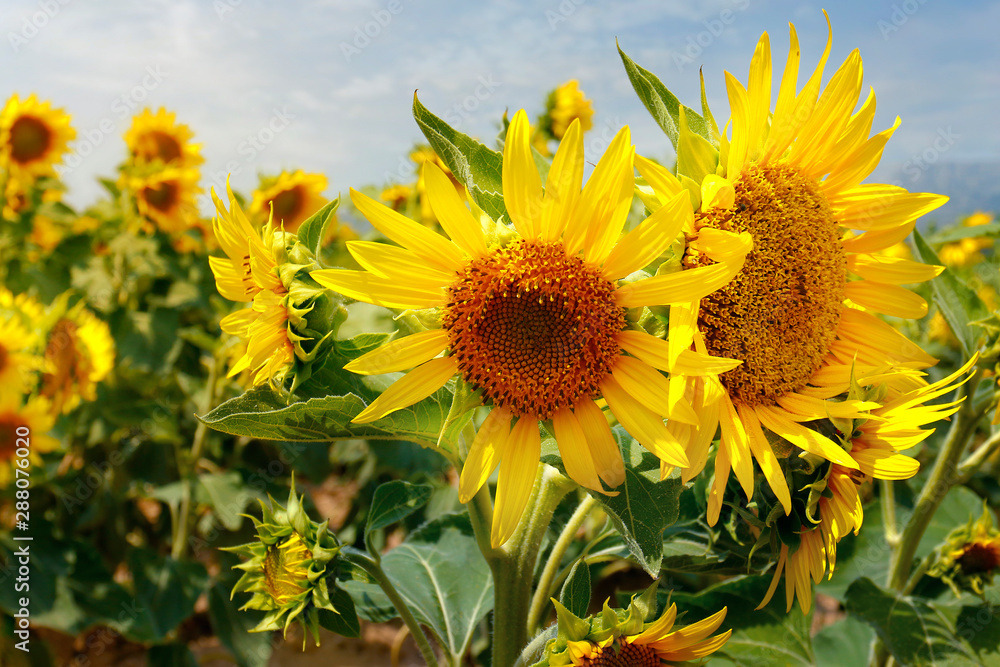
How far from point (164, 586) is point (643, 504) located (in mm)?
2271

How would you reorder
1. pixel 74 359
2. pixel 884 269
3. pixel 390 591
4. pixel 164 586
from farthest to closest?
pixel 74 359
pixel 164 586
pixel 390 591
pixel 884 269

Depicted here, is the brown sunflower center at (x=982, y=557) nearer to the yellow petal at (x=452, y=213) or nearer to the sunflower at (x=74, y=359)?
the yellow petal at (x=452, y=213)

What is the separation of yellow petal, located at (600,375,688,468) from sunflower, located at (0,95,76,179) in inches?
144

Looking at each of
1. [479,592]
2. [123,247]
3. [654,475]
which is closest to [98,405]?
[123,247]

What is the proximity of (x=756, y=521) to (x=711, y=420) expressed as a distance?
0.20 m

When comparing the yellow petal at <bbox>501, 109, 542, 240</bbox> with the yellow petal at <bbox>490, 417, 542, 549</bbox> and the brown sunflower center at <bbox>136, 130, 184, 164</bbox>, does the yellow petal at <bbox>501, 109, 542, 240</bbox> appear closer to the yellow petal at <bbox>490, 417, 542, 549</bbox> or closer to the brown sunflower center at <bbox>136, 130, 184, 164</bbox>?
the yellow petal at <bbox>490, 417, 542, 549</bbox>

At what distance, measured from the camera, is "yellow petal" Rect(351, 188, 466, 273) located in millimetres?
852

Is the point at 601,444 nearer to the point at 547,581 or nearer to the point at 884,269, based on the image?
the point at 547,581

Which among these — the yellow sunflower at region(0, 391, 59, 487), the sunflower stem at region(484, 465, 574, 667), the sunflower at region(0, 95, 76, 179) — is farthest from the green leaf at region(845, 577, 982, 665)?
the sunflower at region(0, 95, 76, 179)

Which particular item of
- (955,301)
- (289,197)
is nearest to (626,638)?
(955,301)

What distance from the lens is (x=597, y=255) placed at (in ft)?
2.83

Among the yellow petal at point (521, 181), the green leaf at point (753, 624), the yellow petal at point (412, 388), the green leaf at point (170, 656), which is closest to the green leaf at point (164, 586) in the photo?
the green leaf at point (170, 656)

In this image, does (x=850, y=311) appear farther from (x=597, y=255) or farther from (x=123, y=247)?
(x=123, y=247)

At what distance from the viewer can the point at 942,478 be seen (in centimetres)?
159
